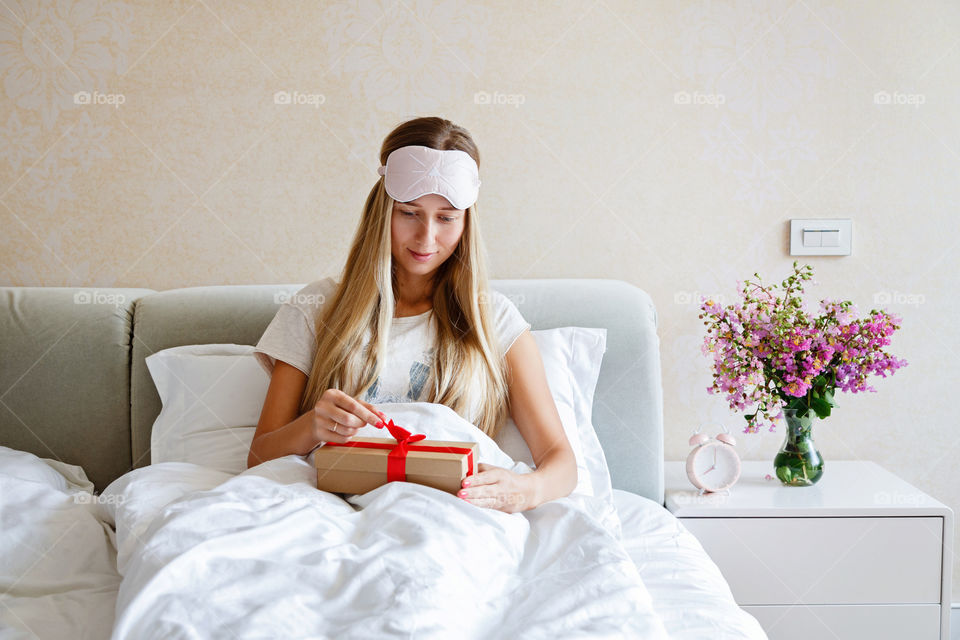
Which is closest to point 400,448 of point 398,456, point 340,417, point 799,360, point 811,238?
point 398,456

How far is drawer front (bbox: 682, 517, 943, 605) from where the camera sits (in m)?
1.71

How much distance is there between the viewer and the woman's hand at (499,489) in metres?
1.25

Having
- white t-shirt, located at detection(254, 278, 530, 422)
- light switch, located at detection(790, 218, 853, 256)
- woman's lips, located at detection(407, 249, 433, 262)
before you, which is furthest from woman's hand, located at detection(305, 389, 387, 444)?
light switch, located at detection(790, 218, 853, 256)

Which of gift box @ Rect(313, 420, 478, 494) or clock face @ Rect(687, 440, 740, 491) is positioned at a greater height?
gift box @ Rect(313, 420, 478, 494)

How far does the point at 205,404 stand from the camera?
174cm

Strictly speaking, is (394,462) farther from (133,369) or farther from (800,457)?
(800,457)

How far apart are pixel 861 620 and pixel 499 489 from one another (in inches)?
41.1

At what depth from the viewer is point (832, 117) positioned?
6.77 feet

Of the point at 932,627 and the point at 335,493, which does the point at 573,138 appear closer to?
the point at 335,493

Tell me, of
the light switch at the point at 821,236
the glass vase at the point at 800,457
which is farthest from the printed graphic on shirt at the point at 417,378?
the light switch at the point at 821,236

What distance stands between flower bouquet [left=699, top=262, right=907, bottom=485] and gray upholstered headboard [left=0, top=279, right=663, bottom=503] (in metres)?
0.20

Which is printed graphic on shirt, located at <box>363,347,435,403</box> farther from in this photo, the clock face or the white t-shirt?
the clock face

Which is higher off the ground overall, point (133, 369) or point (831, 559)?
point (133, 369)

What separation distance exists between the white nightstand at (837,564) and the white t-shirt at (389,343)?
675 millimetres
